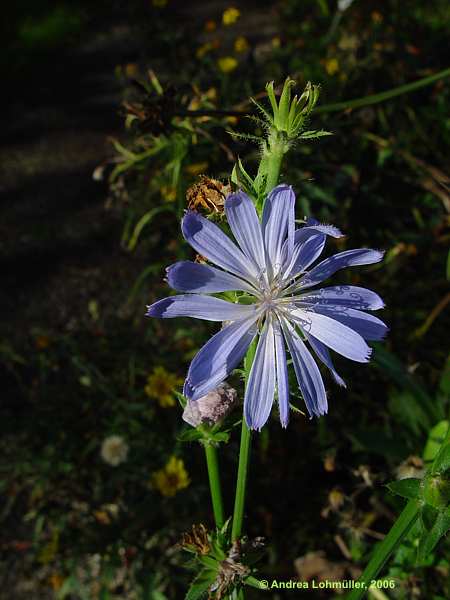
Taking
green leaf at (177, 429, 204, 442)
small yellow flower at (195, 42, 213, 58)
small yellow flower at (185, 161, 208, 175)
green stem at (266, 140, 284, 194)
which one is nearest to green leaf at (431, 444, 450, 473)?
green leaf at (177, 429, 204, 442)

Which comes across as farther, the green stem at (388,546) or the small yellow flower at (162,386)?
the small yellow flower at (162,386)

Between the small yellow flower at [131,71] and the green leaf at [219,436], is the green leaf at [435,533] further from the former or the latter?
the small yellow flower at [131,71]

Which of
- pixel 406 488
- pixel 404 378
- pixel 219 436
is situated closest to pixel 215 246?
pixel 219 436

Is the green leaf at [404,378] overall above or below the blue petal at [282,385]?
above

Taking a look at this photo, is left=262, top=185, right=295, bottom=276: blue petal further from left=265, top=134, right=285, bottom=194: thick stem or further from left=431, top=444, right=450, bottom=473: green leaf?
left=431, top=444, right=450, bottom=473: green leaf

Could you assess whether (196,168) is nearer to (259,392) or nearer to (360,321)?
(360,321)

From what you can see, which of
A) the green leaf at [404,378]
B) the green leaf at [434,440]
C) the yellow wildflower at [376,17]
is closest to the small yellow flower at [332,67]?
the yellow wildflower at [376,17]

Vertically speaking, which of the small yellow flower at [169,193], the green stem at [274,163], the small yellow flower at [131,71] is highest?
the small yellow flower at [131,71]
